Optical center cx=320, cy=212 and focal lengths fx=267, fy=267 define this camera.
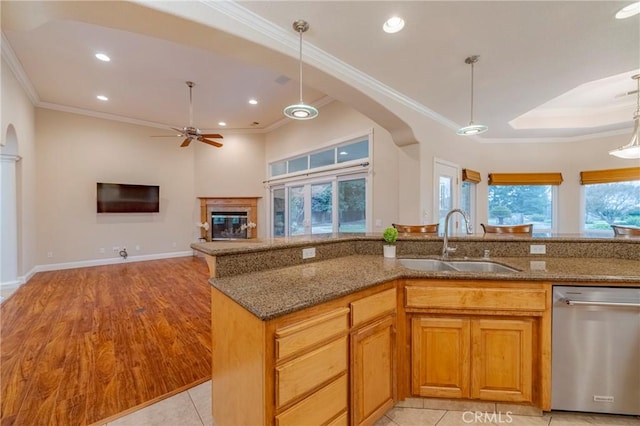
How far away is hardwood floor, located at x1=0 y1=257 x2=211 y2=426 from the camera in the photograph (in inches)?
74.0

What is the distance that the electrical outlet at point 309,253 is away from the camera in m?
2.13

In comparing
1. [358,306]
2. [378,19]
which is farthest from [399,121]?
[358,306]

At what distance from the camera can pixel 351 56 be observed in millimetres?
2762

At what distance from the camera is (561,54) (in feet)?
9.16

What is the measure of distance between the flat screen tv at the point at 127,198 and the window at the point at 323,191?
3017 millimetres

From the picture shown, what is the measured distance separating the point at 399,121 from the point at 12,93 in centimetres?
584

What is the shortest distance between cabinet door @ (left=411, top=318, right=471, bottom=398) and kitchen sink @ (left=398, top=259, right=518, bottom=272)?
0.50 metres

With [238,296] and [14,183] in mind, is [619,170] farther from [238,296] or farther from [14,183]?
[14,183]

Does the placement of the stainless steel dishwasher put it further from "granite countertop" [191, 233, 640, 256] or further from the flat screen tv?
the flat screen tv

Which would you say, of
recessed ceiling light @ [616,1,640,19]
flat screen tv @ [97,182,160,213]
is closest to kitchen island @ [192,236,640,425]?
recessed ceiling light @ [616,1,640,19]

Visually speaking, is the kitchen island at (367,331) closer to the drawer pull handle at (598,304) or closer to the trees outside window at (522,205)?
the drawer pull handle at (598,304)

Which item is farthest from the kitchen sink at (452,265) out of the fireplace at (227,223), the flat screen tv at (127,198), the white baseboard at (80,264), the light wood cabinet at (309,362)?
the flat screen tv at (127,198)

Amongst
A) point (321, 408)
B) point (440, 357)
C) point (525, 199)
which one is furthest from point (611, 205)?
point (321, 408)

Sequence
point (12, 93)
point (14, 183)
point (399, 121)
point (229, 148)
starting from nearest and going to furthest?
1. point (399, 121)
2. point (12, 93)
3. point (14, 183)
4. point (229, 148)
